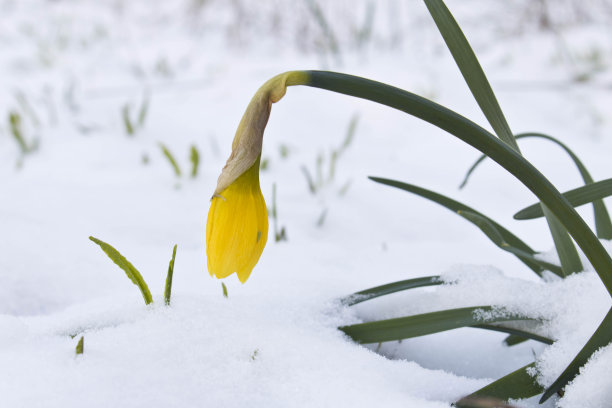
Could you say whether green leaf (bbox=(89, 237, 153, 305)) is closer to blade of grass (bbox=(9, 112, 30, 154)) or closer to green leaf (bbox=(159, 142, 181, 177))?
green leaf (bbox=(159, 142, 181, 177))

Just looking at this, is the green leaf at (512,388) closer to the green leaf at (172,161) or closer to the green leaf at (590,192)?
the green leaf at (590,192)

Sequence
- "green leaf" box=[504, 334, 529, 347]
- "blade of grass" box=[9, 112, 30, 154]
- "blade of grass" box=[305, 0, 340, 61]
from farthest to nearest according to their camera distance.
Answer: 1. "blade of grass" box=[305, 0, 340, 61]
2. "blade of grass" box=[9, 112, 30, 154]
3. "green leaf" box=[504, 334, 529, 347]

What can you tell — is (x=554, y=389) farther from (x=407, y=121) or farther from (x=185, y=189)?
(x=407, y=121)

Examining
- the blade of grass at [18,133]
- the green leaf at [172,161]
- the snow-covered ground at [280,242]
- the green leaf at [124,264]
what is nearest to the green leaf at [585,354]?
the snow-covered ground at [280,242]

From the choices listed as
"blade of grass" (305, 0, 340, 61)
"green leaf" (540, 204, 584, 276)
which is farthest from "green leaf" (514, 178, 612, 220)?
"blade of grass" (305, 0, 340, 61)

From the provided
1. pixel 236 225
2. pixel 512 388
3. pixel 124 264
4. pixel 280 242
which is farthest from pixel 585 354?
pixel 280 242

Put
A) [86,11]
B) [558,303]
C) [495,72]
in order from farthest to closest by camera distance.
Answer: [86,11], [495,72], [558,303]

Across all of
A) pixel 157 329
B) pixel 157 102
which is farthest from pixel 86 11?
pixel 157 329
